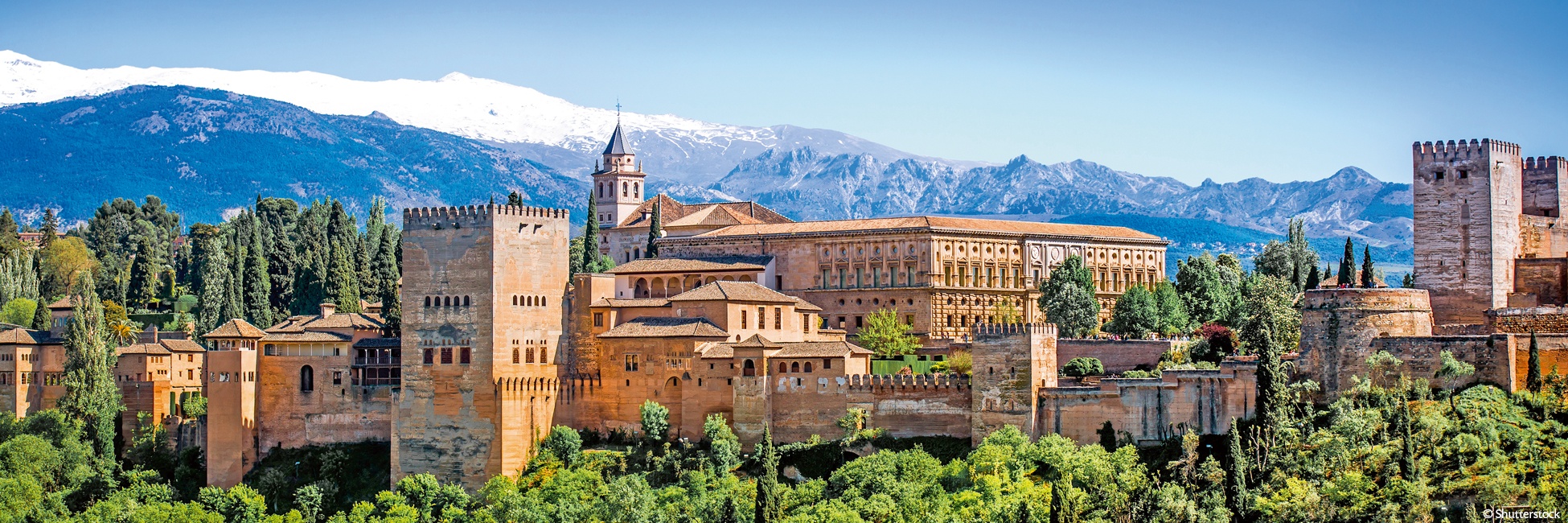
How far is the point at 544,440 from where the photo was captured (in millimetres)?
65562

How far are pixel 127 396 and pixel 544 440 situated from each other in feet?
72.6

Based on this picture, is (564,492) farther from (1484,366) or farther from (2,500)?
(1484,366)

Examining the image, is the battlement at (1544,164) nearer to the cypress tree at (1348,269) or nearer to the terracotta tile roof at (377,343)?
the cypress tree at (1348,269)

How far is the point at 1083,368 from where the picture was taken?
64.9 m

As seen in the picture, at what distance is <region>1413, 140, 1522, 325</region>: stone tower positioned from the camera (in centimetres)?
6056

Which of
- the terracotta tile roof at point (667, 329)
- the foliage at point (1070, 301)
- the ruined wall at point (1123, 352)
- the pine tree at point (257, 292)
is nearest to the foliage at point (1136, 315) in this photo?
the foliage at point (1070, 301)

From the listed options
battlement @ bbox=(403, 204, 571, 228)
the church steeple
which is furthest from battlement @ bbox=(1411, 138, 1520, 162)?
the church steeple

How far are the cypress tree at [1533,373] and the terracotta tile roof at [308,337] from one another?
141 feet

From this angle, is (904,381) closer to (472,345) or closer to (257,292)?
(472,345)

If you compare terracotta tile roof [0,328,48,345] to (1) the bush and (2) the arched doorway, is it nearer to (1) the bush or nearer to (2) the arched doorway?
(2) the arched doorway

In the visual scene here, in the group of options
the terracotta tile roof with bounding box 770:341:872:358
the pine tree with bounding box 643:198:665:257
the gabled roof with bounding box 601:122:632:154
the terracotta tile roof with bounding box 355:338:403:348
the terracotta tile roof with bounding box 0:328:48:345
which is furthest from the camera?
the gabled roof with bounding box 601:122:632:154

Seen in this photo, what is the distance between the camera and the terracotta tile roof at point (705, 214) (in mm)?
98188

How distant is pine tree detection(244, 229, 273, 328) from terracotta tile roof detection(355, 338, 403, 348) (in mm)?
23697

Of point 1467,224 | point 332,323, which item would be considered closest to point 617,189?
point 332,323
